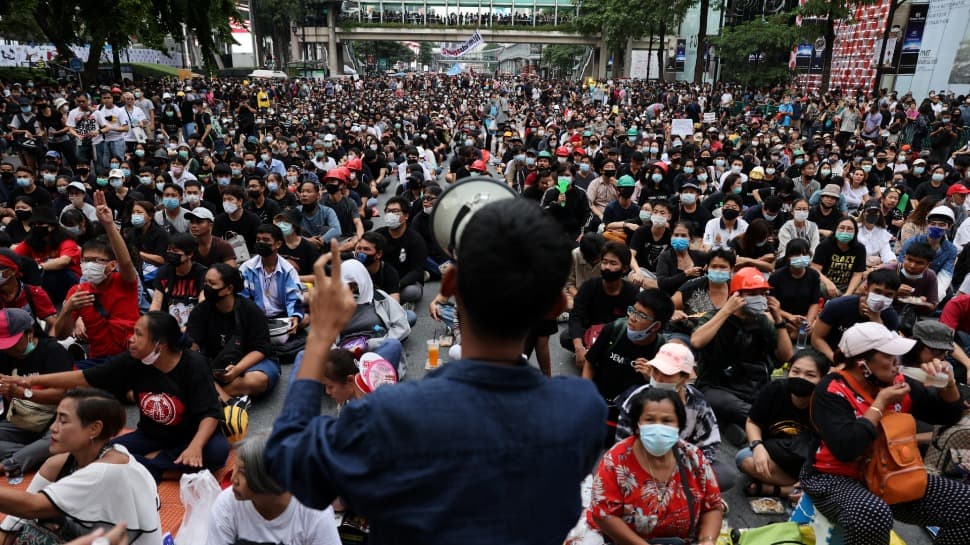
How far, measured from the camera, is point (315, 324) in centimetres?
137

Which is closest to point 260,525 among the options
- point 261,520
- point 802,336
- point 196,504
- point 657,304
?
point 261,520

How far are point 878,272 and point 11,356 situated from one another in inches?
249

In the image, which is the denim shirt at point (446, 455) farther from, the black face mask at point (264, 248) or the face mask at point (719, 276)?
the black face mask at point (264, 248)

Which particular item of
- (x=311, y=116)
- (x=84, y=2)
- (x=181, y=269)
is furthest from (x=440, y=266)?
(x=84, y=2)

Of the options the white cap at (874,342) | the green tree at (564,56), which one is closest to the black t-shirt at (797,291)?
the white cap at (874,342)

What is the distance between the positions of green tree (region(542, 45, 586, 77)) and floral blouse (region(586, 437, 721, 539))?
69.4 metres

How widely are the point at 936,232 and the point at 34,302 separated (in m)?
8.75

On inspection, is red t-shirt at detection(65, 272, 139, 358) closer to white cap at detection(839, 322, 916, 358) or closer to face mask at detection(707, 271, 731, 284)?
face mask at detection(707, 271, 731, 284)

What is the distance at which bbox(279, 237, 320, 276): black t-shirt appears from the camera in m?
→ 6.98

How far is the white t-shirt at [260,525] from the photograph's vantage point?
2852mm

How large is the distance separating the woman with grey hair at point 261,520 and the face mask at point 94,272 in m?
3.09

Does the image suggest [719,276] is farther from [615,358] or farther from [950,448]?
[950,448]

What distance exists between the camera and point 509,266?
120 centimetres

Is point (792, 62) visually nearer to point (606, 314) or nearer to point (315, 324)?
point (606, 314)
